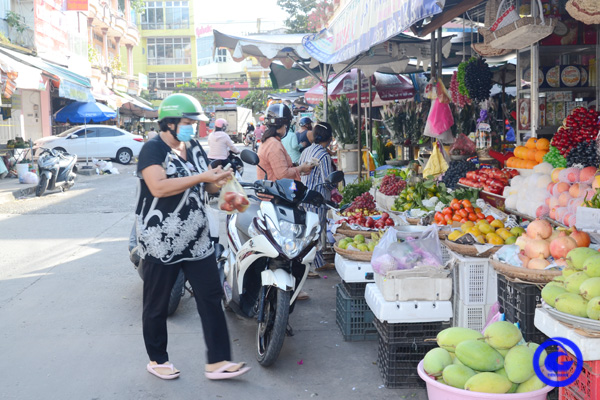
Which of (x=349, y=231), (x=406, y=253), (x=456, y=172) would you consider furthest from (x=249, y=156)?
(x=456, y=172)

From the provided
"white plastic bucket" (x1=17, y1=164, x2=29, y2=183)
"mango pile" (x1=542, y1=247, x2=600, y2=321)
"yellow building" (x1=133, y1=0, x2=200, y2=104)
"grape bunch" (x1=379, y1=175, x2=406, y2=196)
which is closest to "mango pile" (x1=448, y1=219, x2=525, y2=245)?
"mango pile" (x1=542, y1=247, x2=600, y2=321)

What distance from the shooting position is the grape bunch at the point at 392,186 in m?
7.93

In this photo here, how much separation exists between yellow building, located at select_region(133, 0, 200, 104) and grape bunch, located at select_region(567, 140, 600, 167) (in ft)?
236

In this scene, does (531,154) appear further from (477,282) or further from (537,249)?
(537,249)

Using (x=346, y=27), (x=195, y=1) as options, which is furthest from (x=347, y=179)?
(x=195, y=1)

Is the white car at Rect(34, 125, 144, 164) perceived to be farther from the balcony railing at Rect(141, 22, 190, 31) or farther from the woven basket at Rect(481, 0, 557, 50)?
the balcony railing at Rect(141, 22, 190, 31)

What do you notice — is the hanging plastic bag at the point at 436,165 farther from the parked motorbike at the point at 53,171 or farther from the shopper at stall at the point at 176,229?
the parked motorbike at the point at 53,171

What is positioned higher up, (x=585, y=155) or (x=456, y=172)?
(x=585, y=155)

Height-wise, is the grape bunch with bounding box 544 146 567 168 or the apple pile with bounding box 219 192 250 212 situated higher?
the grape bunch with bounding box 544 146 567 168

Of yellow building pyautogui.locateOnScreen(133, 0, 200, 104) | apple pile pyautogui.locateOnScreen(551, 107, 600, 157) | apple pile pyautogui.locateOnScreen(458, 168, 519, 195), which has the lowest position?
apple pile pyautogui.locateOnScreen(458, 168, 519, 195)

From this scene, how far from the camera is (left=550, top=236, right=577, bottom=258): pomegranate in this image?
12.0 ft

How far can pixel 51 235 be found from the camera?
10219 mm

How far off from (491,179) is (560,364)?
3.73 metres

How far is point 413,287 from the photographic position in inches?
170
